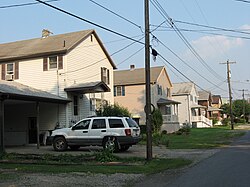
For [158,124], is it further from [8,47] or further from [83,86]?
[8,47]

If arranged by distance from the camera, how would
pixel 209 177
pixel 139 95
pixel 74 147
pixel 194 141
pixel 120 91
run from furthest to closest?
pixel 120 91, pixel 139 95, pixel 194 141, pixel 74 147, pixel 209 177

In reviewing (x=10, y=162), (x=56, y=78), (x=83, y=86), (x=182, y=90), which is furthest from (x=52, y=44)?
(x=182, y=90)

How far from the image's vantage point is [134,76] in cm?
5003

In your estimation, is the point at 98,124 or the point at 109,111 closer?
the point at 98,124

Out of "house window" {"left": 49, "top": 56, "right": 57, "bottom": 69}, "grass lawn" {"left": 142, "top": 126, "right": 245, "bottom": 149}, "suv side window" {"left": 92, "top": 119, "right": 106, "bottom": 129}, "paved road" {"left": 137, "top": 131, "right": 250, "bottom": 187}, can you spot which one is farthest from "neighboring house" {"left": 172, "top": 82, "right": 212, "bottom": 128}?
"paved road" {"left": 137, "top": 131, "right": 250, "bottom": 187}

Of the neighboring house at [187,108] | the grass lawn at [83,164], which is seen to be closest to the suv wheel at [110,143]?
the grass lawn at [83,164]

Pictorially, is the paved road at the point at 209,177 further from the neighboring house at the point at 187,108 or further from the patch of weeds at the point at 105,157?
the neighboring house at the point at 187,108

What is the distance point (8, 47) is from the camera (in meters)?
34.6

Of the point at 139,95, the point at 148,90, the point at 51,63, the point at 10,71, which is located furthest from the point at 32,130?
the point at 139,95

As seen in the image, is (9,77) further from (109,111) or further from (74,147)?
(74,147)

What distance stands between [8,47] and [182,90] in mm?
40100

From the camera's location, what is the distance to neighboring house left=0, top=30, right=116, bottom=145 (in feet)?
94.9

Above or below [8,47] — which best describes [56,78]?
below

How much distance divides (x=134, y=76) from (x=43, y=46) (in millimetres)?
20191
